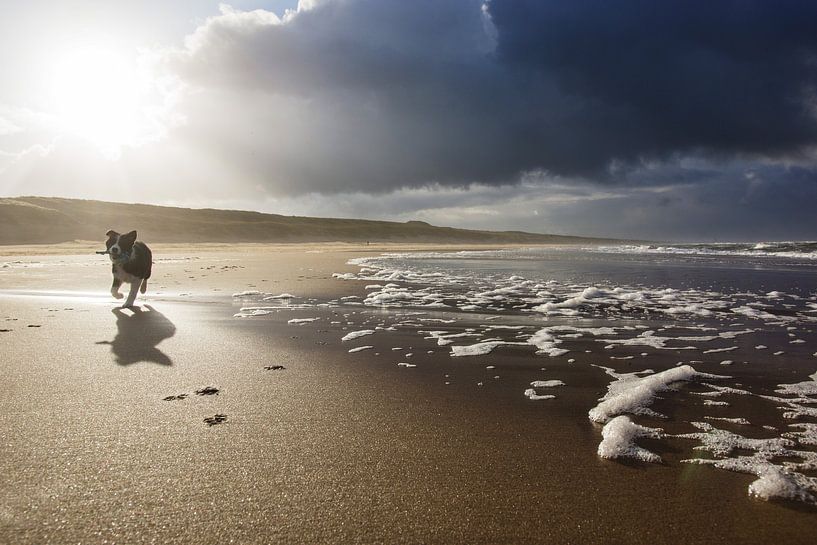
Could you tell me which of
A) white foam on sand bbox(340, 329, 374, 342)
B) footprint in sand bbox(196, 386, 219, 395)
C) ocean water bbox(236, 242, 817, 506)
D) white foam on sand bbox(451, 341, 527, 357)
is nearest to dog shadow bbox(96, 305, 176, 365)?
footprint in sand bbox(196, 386, 219, 395)

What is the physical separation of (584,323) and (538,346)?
66.8 inches

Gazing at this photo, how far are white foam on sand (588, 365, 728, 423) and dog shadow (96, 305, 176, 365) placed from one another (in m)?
3.54

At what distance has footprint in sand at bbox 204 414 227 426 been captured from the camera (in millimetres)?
2757

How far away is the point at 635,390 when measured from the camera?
3346 millimetres

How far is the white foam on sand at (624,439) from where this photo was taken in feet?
7.75

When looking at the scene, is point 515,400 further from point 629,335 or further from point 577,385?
point 629,335

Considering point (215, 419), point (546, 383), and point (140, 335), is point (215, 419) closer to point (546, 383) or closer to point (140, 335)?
point (546, 383)

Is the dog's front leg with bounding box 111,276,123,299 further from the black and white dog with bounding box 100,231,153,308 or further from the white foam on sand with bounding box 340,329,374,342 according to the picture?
the white foam on sand with bounding box 340,329,374,342

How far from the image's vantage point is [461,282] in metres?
11.9

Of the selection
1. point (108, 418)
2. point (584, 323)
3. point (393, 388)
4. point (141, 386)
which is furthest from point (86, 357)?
point (584, 323)

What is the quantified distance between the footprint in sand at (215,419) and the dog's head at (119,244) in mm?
6376

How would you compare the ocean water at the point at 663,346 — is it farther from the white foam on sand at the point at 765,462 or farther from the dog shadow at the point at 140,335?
the dog shadow at the point at 140,335

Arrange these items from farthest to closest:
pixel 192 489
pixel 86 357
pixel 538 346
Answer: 1. pixel 538 346
2. pixel 86 357
3. pixel 192 489

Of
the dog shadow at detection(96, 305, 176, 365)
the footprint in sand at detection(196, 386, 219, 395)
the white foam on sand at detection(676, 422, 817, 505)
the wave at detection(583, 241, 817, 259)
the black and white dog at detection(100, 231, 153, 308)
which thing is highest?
the wave at detection(583, 241, 817, 259)
